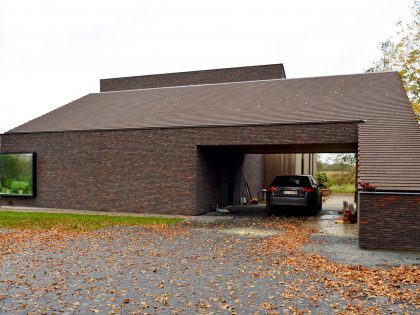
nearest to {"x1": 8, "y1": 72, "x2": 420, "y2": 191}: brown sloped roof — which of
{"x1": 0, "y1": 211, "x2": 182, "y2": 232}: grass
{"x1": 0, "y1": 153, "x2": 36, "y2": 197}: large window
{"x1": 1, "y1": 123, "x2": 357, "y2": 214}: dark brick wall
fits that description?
{"x1": 1, "y1": 123, "x2": 357, "y2": 214}: dark brick wall

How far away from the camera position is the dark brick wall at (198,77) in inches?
902

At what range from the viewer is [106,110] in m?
19.2

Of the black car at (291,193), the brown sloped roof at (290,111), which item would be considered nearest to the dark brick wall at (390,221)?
the brown sloped roof at (290,111)

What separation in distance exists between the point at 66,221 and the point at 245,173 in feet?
37.6

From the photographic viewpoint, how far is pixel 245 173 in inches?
870

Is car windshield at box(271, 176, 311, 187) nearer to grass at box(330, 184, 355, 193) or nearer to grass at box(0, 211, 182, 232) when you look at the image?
grass at box(0, 211, 182, 232)

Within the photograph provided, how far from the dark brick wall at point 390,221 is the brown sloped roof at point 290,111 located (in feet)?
2.73

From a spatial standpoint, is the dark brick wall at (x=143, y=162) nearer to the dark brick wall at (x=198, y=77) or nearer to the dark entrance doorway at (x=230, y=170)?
the dark entrance doorway at (x=230, y=170)

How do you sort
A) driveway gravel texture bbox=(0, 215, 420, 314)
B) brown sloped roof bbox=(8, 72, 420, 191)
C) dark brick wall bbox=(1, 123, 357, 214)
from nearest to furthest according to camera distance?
driveway gravel texture bbox=(0, 215, 420, 314) → brown sloped roof bbox=(8, 72, 420, 191) → dark brick wall bbox=(1, 123, 357, 214)

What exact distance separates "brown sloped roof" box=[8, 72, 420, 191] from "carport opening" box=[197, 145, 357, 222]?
1944 millimetres

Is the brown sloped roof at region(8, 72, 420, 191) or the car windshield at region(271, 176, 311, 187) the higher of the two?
the brown sloped roof at region(8, 72, 420, 191)

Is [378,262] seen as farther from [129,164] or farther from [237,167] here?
[237,167]

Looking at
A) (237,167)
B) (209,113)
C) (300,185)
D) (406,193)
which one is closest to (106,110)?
(209,113)

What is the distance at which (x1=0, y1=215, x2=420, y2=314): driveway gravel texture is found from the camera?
496 cm
